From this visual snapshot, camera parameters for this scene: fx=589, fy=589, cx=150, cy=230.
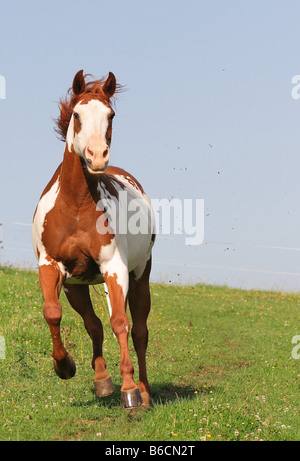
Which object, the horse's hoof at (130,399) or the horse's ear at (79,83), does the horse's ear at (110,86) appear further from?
the horse's hoof at (130,399)

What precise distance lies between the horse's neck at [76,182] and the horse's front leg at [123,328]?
43.1 inches

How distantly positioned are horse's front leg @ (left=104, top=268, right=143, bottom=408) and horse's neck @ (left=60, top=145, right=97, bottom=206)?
1.09 m

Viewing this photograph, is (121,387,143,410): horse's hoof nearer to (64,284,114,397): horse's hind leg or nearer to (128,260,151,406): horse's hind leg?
(64,284,114,397): horse's hind leg

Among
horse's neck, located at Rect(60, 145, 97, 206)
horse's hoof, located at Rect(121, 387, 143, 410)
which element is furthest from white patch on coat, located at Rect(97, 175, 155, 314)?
horse's hoof, located at Rect(121, 387, 143, 410)

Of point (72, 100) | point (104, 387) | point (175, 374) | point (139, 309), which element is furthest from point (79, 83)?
point (175, 374)

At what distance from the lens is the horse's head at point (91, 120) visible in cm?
701

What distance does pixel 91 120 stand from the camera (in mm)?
7270

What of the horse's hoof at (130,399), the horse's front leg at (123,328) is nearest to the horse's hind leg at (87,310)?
the horse's front leg at (123,328)

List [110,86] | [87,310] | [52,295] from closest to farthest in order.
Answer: [52,295] < [110,86] < [87,310]

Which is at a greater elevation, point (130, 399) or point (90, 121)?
point (90, 121)

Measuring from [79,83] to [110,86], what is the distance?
42cm

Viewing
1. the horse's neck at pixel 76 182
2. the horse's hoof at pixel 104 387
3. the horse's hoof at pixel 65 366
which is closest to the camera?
the horse's neck at pixel 76 182

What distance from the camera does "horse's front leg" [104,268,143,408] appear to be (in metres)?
7.38

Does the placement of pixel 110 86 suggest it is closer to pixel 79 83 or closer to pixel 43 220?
pixel 79 83
